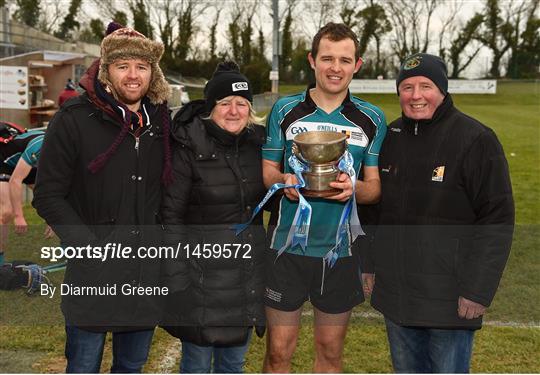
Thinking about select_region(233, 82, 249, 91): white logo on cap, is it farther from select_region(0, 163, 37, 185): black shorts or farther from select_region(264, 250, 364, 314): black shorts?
select_region(0, 163, 37, 185): black shorts

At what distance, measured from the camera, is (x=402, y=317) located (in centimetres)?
279

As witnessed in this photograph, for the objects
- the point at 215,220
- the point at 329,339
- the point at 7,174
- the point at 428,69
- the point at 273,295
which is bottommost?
the point at 329,339

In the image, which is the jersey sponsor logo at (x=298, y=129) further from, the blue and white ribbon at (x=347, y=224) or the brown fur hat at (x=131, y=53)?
the brown fur hat at (x=131, y=53)

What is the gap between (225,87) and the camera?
107 inches

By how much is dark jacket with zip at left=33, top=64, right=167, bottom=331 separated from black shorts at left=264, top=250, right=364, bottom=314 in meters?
0.63

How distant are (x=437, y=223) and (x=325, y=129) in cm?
74

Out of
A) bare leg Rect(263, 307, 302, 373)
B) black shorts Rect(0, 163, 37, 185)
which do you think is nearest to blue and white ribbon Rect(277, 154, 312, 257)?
bare leg Rect(263, 307, 302, 373)

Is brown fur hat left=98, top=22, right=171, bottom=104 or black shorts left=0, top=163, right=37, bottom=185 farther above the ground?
brown fur hat left=98, top=22, right=171, bottom=104

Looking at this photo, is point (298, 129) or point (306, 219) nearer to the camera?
point (306, 219)

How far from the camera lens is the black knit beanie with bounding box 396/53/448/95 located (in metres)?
2.67

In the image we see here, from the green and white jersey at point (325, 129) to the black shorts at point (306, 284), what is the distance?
60 mm

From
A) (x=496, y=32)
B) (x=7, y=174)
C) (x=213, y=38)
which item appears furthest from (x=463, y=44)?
(x=7, y=174)

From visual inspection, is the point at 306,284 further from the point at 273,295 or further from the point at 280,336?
the point at 280,336

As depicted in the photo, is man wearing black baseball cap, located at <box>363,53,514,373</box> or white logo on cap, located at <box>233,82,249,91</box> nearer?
man wearing black baseball cap, located at <box>363,53,514,373</box>
